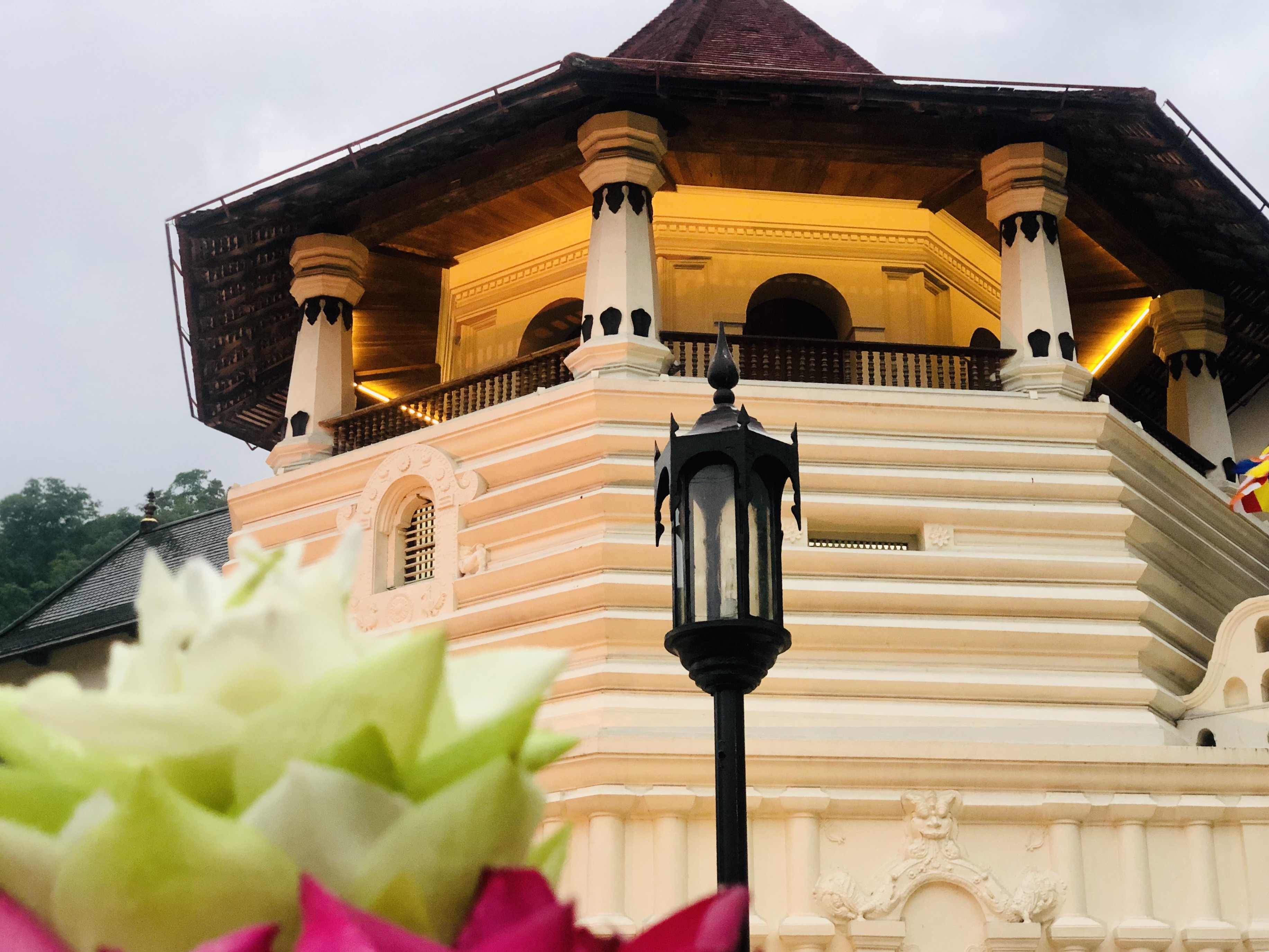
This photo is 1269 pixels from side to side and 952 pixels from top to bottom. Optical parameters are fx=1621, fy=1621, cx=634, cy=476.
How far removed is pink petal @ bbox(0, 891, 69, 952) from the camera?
73cm

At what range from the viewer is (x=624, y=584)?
11.3 metres

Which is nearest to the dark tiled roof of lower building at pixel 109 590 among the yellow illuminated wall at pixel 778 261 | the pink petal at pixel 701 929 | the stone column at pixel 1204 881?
the yellow illuminated wall at pixel 778 261

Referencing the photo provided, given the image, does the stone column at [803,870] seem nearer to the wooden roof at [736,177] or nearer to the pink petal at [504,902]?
the wooden roof at [736,177]

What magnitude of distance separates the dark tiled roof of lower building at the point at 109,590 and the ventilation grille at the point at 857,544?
9.97 meters

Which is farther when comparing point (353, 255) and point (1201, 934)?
point (353, 255)

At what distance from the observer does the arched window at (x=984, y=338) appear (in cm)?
1486

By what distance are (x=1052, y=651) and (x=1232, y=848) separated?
5.79ft

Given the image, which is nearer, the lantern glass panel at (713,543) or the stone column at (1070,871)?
the lantern glass panel at (713,543)

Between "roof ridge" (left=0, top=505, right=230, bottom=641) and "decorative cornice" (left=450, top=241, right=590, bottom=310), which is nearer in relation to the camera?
"decorative cornice" (left=450, top=241, right=590, bottom=310)

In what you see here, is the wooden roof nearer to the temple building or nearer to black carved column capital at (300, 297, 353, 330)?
the temple building

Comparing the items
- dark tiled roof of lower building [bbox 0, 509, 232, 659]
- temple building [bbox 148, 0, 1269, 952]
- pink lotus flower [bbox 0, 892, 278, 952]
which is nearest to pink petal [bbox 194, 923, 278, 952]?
pink lotus flower [bbox 0, 892, 278, 952]

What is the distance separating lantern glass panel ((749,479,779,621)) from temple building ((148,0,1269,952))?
4.61 meters

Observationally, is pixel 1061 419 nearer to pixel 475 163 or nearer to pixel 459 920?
pixel 475 163

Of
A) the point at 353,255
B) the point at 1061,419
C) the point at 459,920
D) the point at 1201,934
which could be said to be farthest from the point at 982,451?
the point at 459,920
